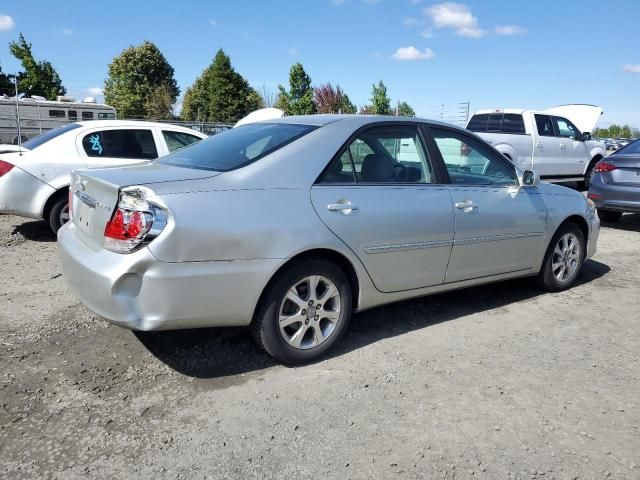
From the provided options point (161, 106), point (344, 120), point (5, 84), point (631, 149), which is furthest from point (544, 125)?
point (5, 84)

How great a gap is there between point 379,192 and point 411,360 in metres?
1.14

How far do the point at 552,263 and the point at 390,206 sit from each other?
2.21m

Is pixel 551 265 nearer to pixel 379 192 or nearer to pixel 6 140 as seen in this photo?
pixel 379 192

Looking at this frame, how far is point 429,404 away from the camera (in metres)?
A: 3.06

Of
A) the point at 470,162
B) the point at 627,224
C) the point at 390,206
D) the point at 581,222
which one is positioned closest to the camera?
the point at 390,206

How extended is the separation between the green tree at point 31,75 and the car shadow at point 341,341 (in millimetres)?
39557

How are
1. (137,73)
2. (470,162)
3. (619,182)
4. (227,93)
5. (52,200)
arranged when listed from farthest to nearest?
(137,73) → (227,93) → (619,182) → (52,200) → (470,162)

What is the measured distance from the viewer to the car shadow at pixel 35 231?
6.79 m

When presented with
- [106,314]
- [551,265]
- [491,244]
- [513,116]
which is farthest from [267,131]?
[513,116]

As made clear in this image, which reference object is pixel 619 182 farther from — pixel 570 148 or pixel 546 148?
pixel 570 148

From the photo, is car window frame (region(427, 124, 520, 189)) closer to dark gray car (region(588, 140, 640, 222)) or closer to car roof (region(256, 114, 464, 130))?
car roof (region(256, 114, 464, 130))

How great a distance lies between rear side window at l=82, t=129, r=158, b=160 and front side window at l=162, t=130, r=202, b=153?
22 cm

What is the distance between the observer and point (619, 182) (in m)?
8.46

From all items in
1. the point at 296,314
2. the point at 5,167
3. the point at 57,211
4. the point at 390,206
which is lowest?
the point at 296,314
